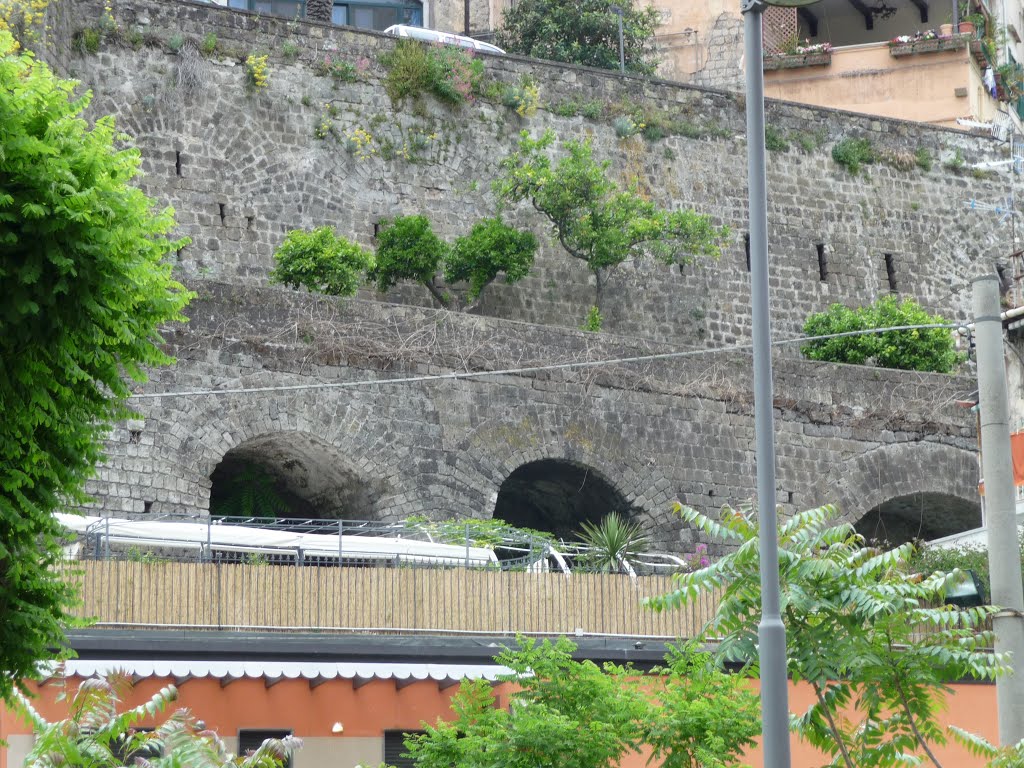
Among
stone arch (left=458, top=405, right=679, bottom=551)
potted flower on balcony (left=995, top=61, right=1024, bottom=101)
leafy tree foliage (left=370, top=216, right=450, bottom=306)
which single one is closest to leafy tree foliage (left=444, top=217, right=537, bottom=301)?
leafy tree foliage (left=370, top=216, right=450, bottom=306)

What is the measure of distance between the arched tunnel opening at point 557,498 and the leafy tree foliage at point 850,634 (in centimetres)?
1222

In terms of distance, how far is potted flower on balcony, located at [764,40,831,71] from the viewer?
1462 inches

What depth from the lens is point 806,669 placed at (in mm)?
12008

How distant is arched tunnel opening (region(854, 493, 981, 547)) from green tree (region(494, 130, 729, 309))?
484 centimetres

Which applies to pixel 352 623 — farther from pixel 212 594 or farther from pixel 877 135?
pixel 877 135

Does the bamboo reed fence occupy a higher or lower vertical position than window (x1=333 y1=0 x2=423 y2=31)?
lower

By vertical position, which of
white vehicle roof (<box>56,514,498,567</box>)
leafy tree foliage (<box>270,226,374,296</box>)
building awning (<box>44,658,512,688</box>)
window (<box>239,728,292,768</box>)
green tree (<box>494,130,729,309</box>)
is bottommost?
window (<box>239,728,292,768</box>)

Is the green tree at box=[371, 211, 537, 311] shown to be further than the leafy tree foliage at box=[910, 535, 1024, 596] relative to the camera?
Yes

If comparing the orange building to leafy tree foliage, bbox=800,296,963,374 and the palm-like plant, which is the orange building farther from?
the palm-like plant

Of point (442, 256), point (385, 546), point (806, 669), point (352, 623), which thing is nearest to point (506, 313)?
point (442, 256)

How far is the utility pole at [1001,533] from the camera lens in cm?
1111

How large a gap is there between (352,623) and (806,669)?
5.96 meters

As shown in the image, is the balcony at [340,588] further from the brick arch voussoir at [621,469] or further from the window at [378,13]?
the window at [378,13]

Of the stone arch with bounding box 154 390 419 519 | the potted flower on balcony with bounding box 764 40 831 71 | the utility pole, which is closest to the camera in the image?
the utility pole
